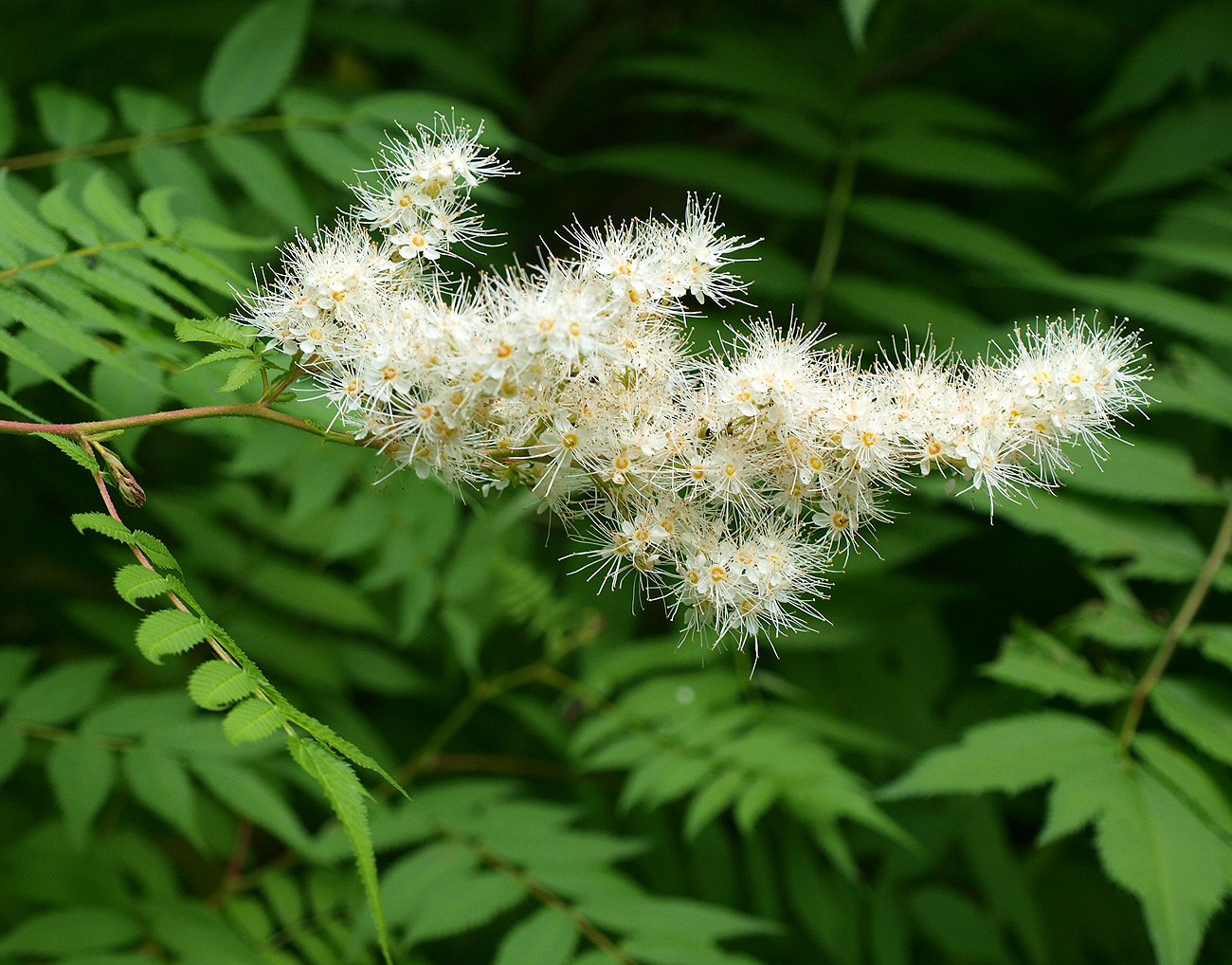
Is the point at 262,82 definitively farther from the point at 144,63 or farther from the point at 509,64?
the point at 509,64

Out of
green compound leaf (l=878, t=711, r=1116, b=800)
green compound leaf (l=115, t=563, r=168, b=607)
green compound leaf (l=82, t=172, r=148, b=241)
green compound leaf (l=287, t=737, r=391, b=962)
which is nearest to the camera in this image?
green compound leaf (l=287, t=737, r=391, b=962)

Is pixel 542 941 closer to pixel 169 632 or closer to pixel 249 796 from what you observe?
pixel 249 796

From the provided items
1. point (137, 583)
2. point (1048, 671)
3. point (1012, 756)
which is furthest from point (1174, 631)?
point (137, 583)

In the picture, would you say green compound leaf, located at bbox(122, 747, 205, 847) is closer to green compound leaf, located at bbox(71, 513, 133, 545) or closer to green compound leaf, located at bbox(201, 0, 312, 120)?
green compound leaf, located at bbox(71, 513, 133, 545)

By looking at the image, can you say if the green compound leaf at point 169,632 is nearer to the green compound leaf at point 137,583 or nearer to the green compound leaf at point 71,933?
the green compound leaf at point 137,583

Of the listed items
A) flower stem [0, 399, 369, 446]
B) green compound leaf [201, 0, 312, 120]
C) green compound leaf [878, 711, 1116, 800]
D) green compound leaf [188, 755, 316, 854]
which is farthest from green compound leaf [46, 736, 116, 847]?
green compound leaf [878, 711, 1116, 800]
